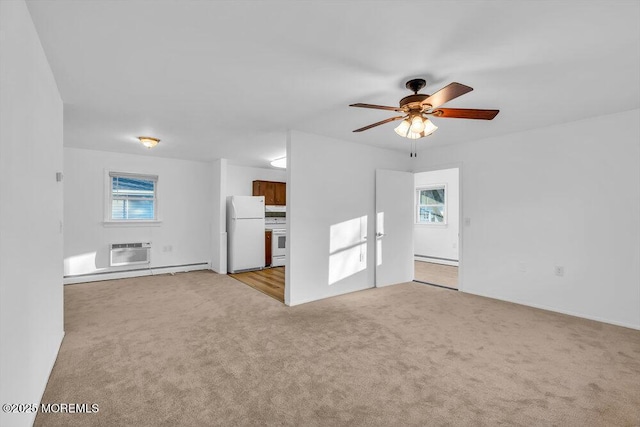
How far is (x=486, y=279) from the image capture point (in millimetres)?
4430

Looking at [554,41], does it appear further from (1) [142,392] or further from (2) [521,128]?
(1) [142,392]

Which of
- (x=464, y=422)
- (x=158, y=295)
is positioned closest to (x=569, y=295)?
(x=464, y=422)

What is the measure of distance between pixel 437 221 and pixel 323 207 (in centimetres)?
427

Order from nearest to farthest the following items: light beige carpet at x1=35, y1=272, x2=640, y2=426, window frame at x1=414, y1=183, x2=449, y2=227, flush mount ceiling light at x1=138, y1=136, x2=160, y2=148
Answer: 1. light beige carpet at x1=35, y1=272, x2=640, y2=426
2. flush mount ceiling light at x1=138, y1=136, x2=160, y2=148
3. window frame at x1=414, y1=183, x2=449, y2=227

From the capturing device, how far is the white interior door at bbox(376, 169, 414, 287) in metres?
4.91

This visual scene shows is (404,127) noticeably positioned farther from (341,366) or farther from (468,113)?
(341,366)

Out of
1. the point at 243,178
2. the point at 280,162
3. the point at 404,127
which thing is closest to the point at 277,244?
the point at 243,178

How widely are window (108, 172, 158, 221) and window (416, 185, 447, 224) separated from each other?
6.21 m

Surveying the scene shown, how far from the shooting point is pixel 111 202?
5.48 m

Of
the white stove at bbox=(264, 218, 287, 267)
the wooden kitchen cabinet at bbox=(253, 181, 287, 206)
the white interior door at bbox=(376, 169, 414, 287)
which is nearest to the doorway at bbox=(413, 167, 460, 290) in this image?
the white interior door at bbox=(376, 169, 414, 287)

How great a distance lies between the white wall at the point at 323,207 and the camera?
396cm

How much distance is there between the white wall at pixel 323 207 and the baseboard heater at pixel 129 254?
341 cm

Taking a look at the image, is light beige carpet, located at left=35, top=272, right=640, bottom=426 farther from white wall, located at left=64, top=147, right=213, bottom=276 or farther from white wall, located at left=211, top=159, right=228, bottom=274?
white wall, located at left=211, top=159, right=228, bottom=274

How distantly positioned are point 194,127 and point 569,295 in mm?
5229
